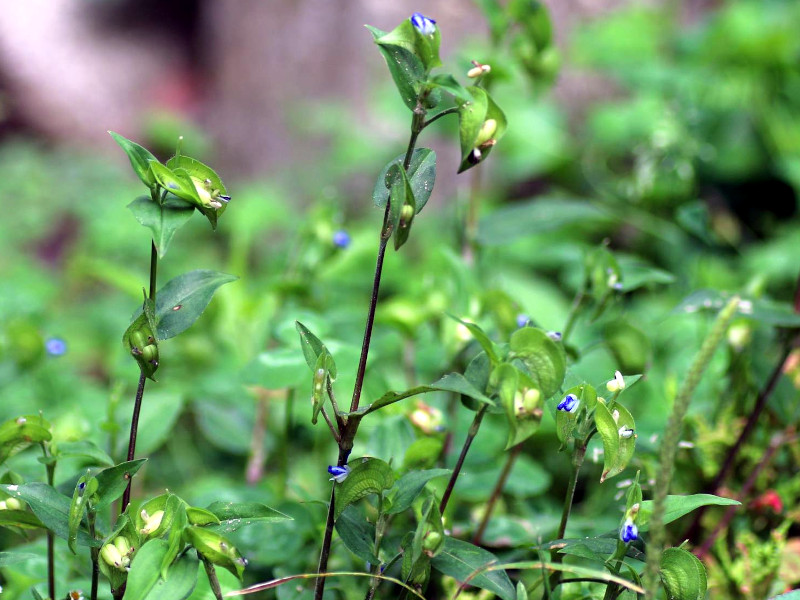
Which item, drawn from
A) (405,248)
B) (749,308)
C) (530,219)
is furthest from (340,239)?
(405,248)

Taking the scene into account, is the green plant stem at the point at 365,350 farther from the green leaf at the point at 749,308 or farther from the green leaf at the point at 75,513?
the green leaf at the point at 749,308

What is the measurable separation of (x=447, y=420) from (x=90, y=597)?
1.90ft

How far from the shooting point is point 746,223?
8.25ft

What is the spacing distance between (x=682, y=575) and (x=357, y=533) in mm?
330

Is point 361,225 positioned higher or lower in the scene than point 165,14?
lower

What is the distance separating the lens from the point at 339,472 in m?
0.74

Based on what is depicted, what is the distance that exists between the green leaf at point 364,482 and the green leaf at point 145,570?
17cm

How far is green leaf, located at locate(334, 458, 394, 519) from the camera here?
29.3 inches

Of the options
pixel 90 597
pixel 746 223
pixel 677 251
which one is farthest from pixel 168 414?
pixel 746 223

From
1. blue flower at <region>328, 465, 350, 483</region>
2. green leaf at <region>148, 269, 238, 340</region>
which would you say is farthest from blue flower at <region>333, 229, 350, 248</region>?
blue flower at <region>328, 465, 350, 483</region>

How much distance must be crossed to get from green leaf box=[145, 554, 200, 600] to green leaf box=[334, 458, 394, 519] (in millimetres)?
150

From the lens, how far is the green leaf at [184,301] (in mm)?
780

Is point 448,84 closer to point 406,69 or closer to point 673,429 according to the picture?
point 406,69

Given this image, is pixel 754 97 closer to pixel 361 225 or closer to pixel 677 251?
pixel 677 251
